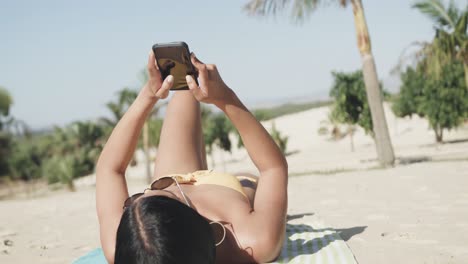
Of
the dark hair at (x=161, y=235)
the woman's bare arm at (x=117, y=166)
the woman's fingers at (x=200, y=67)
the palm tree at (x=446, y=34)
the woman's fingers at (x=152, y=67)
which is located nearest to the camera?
the dark hair at (x=161, y=235)

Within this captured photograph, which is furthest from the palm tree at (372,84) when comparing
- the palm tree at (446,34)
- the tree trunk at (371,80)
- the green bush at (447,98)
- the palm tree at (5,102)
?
the palm tree at (5,102)

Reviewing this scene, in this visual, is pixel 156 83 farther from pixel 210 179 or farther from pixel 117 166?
pixel 210 179

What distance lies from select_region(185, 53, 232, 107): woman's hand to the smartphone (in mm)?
57

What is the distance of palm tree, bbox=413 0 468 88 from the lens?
1375cm

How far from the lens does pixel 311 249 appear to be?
2.92m

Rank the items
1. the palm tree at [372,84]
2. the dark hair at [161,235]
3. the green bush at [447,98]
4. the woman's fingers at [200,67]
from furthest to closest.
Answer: the green bush at [447,98], the palm tree at [372,84], the woman's fingers at [200,67], the dark hair at [161,235]

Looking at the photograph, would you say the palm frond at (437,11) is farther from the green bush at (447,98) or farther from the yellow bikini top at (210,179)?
the yellow bikini top at (210,179)

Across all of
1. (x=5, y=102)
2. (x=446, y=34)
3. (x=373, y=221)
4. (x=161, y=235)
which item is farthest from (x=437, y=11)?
(x=5, y=102)

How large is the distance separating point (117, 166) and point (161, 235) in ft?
2.84

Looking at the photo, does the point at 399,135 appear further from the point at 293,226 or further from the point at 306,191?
the point at 293,226

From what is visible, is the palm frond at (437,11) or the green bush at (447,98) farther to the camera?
the green bush at (447,98)

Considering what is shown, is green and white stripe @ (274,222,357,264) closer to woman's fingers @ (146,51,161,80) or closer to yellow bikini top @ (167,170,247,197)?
yellow bikini top @ (167,170,247,197)

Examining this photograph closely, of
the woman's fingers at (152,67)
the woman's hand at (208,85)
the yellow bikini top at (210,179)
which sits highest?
the woman's fingers at (152,67)

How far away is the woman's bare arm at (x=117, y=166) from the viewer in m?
2.28
